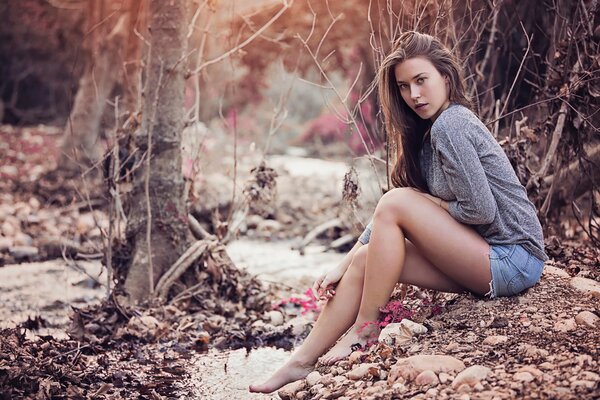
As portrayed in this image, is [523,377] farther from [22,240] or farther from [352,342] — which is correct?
[22,240]

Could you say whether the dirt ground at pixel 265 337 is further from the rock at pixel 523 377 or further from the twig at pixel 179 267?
the twig at pixel 179 267

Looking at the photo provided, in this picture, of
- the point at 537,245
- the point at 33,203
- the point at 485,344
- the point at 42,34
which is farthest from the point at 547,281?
the point at 42,34

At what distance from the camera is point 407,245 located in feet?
10.3

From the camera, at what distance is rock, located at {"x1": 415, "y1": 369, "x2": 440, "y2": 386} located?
2.50 m

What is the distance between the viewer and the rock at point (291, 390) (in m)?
3.04

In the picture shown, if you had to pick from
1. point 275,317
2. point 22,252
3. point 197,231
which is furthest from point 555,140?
point 22,252

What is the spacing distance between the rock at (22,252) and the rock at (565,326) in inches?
178

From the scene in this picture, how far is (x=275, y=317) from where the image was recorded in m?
4.41

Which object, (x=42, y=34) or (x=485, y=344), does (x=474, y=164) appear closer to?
(x=485, y=344)

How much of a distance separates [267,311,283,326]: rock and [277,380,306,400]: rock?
4.09 ft

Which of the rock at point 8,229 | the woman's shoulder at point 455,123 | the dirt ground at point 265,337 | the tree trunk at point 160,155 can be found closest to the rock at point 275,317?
the dirt ground at point 265,337

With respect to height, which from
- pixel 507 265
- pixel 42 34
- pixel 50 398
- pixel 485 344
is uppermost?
pixel 42 34

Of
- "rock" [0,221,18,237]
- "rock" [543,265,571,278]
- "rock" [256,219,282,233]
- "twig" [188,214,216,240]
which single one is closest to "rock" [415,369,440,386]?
"rock" [543,265,571,278]

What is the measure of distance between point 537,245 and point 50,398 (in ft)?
6.83
